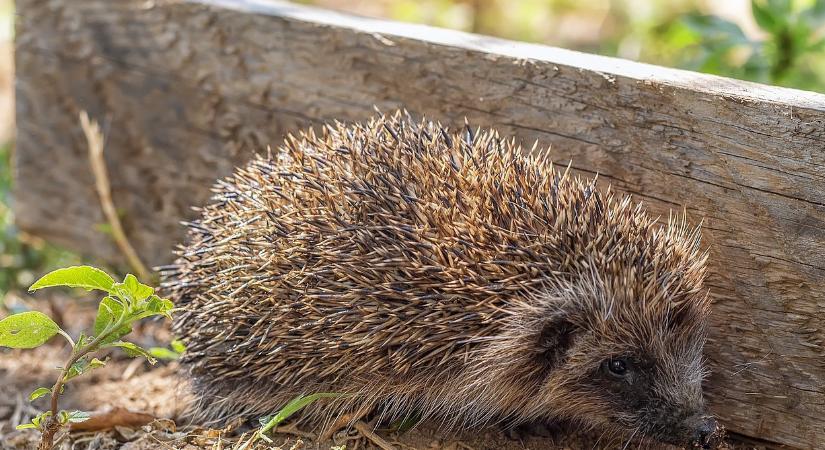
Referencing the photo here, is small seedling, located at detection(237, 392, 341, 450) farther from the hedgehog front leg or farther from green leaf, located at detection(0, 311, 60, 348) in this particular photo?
green leaf, located at detection(0, 311, 60, 348)

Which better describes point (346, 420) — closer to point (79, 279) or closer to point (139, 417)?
point (139, 417)

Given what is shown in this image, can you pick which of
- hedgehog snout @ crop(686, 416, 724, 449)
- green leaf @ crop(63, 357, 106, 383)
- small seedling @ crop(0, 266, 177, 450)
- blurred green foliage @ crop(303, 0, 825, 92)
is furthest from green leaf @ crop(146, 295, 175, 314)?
blurred green foliage @ crop(303, 0, 825, 92)

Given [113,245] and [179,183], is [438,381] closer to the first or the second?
[179,183]

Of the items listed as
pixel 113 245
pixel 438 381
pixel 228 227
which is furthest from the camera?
pixel 113 245

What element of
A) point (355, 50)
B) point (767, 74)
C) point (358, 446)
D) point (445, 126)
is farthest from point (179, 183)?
point (767, 74)

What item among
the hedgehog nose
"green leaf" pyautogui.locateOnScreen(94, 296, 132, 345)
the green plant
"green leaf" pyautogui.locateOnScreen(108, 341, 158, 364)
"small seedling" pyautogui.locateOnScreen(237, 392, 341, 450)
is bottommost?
"small seedling" pyautogui.locateOnScreen(237, 392, 341, 450)

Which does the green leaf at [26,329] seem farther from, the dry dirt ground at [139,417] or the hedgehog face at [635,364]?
the hedgehog face at [635,364]

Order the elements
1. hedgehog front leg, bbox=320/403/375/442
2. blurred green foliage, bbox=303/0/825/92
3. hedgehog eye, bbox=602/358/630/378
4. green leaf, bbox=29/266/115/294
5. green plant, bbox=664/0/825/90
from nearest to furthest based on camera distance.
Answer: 1. green leaf, bbox=29/266/115/294
2. hedgehog eye, bbox=602/358/630/378
3. hedgehog front leg, bbox=320/403/375/442
4. green plant, bbox=664/0/825/90
5. blurred green foliage, bbox=303/0/825/92
